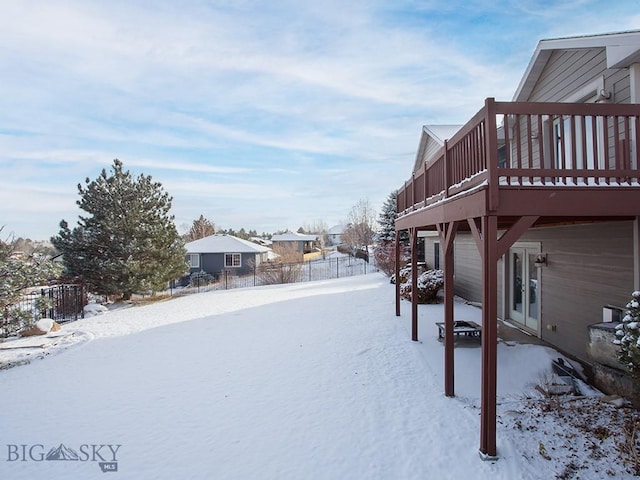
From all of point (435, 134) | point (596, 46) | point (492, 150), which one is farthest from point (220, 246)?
point (492, 150)

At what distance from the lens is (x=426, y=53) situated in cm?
932

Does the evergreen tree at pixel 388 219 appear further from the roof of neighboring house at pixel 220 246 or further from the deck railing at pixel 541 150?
the deck railing at pixel 541 150

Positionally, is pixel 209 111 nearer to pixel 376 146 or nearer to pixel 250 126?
A: pixel 250 126

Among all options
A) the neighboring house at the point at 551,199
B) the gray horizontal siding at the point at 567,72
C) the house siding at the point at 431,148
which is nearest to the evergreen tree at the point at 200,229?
the house siding at the point at 431,148

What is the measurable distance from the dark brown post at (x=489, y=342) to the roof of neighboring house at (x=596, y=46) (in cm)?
351

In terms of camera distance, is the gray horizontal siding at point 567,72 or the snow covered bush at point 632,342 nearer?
the snow covered bush at point 632,342

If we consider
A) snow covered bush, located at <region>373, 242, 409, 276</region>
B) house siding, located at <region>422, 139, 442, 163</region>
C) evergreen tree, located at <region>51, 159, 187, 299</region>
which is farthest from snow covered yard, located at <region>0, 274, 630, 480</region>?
snow covered bush, located at <region>373, 242, 409, 276</region>

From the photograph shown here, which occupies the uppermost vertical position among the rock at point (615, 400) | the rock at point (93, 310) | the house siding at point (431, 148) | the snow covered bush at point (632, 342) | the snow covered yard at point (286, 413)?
the house siding at point (431, 148)

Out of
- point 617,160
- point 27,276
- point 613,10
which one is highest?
point 613,10

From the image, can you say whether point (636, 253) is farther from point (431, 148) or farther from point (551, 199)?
point (431, 148)

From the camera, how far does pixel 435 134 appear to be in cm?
1248

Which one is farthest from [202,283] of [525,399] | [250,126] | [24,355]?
[525,399]

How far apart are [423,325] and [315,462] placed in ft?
17.2

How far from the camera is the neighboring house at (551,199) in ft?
10.6
